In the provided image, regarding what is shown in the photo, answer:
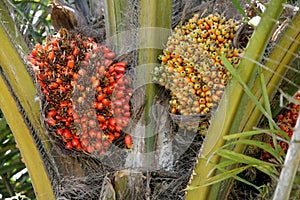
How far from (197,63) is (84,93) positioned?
42 cm

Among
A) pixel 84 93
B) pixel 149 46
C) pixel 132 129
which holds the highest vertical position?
pixel 149 46

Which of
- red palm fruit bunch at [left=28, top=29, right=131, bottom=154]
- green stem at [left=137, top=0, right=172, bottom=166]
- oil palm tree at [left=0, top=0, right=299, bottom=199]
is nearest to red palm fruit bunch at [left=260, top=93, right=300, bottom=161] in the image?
oil palm tree at [left=0, top=0, right=299, bottom=199]

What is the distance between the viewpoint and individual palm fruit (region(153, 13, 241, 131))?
1.90m

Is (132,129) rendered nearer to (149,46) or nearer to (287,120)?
(149,46)

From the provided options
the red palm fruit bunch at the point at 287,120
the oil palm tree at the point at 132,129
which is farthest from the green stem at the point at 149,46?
the red palm fruit bunch at the point at 287,120

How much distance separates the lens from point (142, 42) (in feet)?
6.60

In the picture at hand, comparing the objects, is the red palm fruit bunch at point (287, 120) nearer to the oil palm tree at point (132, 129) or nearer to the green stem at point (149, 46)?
the oil palm tree at point (132, 129)

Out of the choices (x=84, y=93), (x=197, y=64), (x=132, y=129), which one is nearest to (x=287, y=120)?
(x=197, y=64)

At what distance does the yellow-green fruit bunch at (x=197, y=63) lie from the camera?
1.90 meters

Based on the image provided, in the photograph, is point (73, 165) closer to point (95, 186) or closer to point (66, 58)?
point (95, 186)

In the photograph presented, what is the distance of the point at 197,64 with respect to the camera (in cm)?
192

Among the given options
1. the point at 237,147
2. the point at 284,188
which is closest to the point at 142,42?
the point at 237,147

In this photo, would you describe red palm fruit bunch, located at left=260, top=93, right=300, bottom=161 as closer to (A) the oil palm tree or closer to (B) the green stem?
(A) the oil palm tree

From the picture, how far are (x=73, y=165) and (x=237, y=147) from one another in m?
0.64
